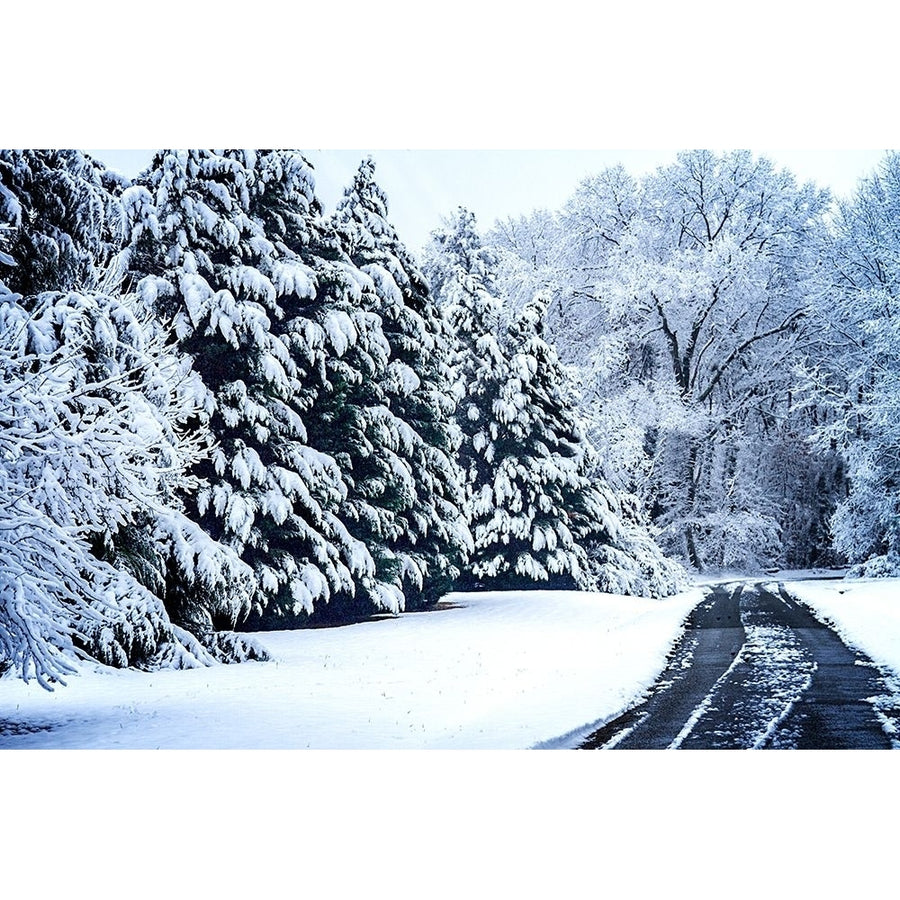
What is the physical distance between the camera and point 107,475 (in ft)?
18.1

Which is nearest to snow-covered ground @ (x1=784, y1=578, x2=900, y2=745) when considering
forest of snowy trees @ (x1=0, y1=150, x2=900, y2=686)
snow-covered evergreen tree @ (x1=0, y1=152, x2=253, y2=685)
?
forest of snowy trees @ (x1=0, y1=150, x2=900, y2=686)

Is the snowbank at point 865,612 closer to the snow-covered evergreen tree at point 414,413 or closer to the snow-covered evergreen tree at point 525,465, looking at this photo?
the snow-covered evergreen tree at point 525,465

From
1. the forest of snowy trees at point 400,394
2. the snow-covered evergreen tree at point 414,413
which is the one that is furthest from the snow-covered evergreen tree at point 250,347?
the snow-covered evergreen tree at point 414,413

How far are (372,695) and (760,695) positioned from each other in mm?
2609

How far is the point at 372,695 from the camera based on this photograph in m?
6.09

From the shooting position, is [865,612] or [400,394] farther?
[400,394]

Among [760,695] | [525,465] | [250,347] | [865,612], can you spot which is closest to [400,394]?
[525,465]

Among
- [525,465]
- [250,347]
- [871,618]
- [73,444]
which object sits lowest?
[871,618]

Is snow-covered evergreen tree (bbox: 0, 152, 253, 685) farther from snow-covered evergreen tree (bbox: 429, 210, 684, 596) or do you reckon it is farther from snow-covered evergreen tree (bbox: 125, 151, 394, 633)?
snow-covered evergreen tree (bbox: 429, 210, 684, 596)

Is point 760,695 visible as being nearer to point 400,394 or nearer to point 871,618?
point 871,618

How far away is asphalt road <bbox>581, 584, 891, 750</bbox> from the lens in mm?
5785

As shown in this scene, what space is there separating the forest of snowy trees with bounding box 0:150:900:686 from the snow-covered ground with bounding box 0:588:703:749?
13.8 inches

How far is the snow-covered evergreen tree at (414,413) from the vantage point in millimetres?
9586
